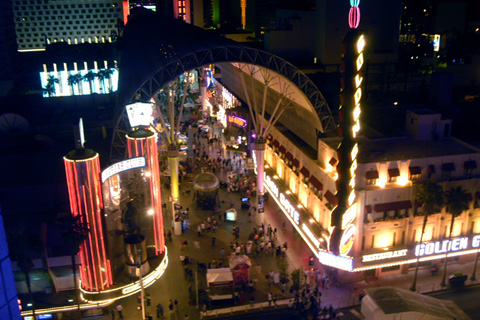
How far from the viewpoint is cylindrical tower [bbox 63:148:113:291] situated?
32875 millimetres

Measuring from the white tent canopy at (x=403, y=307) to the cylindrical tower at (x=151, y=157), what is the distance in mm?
17876

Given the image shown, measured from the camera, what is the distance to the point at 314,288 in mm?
38219

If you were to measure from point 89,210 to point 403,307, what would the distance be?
2232 cm

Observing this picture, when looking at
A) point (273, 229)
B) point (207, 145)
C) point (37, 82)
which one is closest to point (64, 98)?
point (37, 82)

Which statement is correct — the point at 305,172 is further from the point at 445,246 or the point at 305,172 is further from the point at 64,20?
the point at 64,20

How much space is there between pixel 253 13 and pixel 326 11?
289 ft

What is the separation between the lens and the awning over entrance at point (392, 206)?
36.1 meters

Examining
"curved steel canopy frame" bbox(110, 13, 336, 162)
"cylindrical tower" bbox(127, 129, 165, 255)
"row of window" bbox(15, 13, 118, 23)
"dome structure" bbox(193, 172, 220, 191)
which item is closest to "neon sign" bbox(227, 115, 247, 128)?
"dome structure" bbox(193, 172, 220, 191)

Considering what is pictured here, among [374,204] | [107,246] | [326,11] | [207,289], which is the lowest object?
[207,289]

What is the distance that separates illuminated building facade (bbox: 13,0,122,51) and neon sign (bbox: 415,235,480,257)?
390 feet

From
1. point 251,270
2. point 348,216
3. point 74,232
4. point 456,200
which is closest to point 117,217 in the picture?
point 74,232

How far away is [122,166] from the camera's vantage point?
→ 118ft

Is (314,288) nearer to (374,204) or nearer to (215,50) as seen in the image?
(374,204)

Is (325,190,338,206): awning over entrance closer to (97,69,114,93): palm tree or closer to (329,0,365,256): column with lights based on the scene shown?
(329,0,365,256): column with lights
